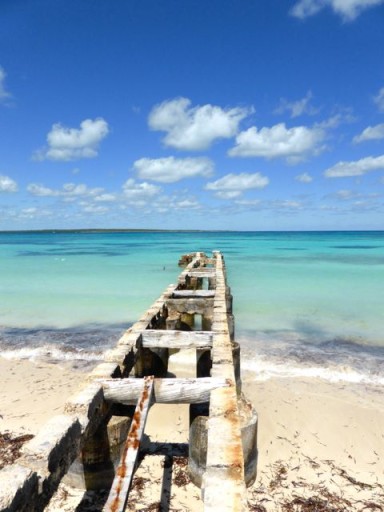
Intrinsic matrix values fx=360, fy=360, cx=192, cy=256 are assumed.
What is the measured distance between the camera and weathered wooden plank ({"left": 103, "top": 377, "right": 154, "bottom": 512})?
237cm

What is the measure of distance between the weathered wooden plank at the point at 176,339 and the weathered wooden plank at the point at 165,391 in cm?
175

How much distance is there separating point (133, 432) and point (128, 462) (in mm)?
328

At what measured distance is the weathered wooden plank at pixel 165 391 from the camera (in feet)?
11.8

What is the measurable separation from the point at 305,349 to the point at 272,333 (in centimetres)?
171

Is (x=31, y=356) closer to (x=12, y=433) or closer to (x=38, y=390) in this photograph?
(x=38, y=390)

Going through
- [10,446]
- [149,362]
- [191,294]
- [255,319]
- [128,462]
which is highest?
[191,294]

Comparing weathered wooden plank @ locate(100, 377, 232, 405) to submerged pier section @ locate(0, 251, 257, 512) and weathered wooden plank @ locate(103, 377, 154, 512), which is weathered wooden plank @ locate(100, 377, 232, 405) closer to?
submerged pier section @ locate(0, 251, 257, 512)

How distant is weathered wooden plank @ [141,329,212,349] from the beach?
1.33m

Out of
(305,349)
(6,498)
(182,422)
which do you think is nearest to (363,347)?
(305,349)

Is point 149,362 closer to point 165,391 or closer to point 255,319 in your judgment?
point 165,391

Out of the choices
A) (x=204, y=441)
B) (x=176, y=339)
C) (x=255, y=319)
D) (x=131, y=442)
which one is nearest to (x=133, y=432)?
(x=131, y=442)

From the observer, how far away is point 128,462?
2.69m

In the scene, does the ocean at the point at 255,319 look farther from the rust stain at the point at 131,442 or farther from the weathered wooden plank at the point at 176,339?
the rust stain at the point at 131,442

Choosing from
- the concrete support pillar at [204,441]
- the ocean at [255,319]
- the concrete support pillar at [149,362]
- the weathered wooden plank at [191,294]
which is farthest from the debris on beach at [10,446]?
the weathered wooden plank at [191,294]
